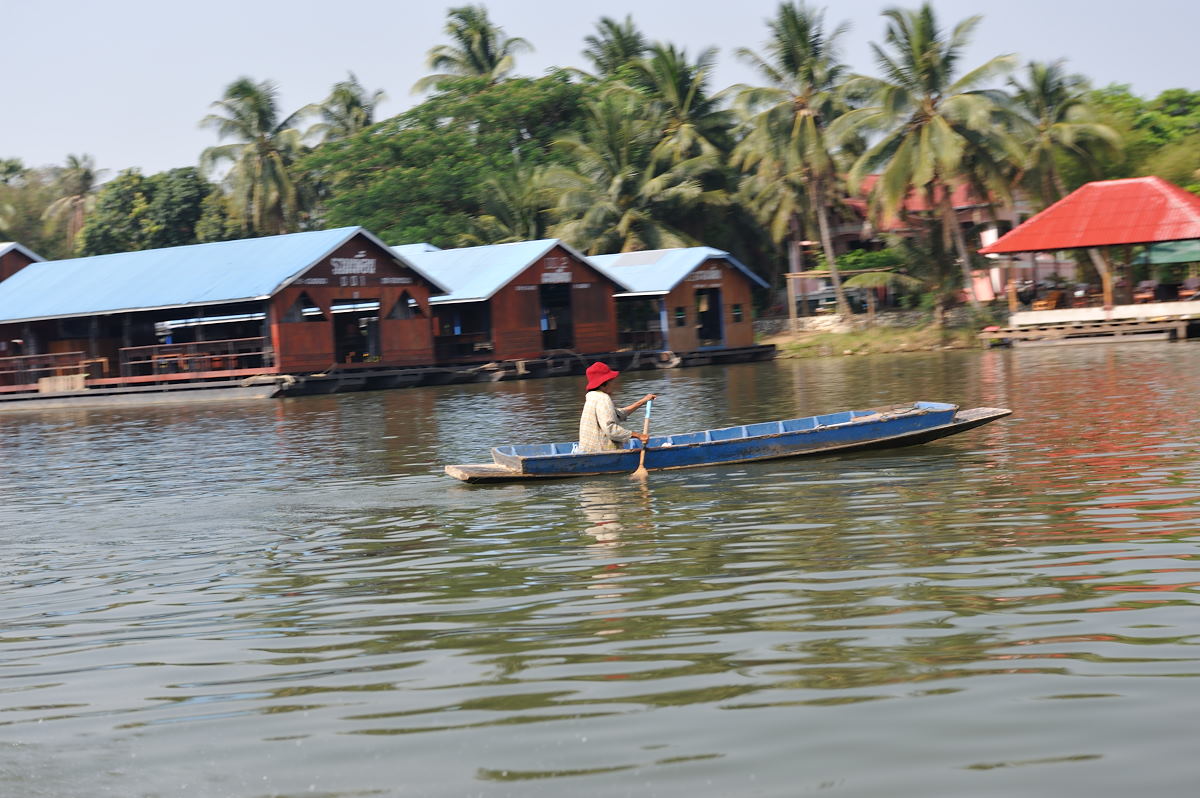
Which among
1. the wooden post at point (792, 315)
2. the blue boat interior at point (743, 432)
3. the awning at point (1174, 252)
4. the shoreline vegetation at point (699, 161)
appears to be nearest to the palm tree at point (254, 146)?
the shoreline vegetation at point (699, 161)

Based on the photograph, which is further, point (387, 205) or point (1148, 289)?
point (387, 205)

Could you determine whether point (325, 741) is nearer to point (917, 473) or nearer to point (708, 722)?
point (708, 722)

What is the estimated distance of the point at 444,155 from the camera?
196ft

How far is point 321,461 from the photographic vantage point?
60.8 feet

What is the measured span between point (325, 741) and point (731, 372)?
116 feet

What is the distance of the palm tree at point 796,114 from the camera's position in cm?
5100

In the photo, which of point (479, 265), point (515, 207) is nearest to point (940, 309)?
point (479, 265)

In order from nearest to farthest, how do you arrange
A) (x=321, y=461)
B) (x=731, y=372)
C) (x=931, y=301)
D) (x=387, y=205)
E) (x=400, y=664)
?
(x=400, y=664)
(x=321, y=461)
(x=731, y=372)
(x=931, y=301)
(x=387, y=205)

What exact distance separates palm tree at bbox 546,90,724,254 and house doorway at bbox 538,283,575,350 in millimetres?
6143

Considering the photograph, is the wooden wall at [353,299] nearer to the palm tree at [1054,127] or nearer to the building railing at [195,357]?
the building railing at [195,357]

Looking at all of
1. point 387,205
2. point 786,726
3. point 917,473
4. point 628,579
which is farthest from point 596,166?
point 786,726

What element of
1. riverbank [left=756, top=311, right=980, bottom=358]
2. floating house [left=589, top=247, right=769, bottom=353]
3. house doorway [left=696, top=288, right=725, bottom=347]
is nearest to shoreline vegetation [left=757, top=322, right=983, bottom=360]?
riverbank [left=756, top=311, right=980, bottom=358]

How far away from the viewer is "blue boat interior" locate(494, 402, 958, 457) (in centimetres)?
1458

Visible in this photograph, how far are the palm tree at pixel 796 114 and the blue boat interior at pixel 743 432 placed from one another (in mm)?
36007
